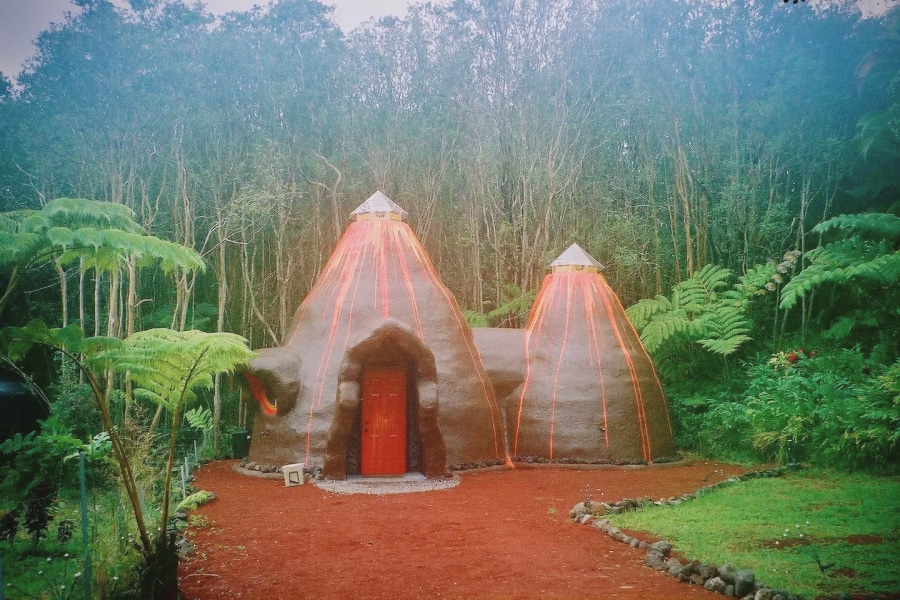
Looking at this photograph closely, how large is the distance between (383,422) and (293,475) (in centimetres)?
152

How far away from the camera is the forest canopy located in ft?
40.8

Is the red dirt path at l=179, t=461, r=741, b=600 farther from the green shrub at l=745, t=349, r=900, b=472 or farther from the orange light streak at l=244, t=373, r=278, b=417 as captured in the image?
the green shrub at l=745, t=349, r=900, b=472

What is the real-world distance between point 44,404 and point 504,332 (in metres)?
7.14

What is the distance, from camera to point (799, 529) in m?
Result: 5.98

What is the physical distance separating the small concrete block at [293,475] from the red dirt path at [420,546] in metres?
0.15

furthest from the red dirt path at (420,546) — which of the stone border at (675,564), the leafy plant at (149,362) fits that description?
the leafy plant at (149,362)

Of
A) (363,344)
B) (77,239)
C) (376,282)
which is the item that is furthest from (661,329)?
(77,239)

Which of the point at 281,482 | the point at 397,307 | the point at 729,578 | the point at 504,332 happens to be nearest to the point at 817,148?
the point at 504,332

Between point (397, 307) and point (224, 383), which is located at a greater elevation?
point (397, 307)

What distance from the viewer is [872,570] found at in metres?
4.75

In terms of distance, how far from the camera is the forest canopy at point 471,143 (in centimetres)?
1244

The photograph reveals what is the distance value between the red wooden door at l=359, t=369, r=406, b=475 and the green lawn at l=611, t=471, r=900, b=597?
3821mm

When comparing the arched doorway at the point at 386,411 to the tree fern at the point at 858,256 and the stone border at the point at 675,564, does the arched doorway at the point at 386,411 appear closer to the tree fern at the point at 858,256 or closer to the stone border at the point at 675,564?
the stone border at the point at 675,564

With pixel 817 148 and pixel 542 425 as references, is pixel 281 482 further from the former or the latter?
pixel 817 148
